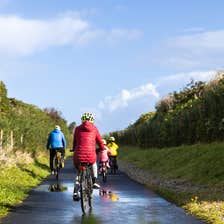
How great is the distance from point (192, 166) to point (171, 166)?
3.46 meters

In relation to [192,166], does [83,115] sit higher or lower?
higher

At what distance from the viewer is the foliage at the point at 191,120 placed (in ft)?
89.1

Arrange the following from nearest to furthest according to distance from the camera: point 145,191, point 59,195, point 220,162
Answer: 1. point 59,195
2. point 145,191
3. point 220,162

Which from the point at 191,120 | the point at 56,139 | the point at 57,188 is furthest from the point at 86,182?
the point at 191,120

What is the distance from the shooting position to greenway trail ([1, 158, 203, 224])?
35.7ft

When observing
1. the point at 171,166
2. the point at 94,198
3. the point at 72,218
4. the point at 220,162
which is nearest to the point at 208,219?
the point at 72,218

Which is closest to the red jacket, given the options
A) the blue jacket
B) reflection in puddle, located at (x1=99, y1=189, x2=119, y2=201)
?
reflection in puddle, located at (x1=99, y1=189, x2=119, y2=201)

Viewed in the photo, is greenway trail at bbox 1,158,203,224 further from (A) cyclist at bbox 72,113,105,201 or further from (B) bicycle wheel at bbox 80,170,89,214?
(A) cyclist at bbox 72,113,105,201

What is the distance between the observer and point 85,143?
12891 mm

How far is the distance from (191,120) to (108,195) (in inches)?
669

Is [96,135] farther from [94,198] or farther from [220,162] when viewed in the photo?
[220,162]

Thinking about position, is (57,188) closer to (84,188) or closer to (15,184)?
(15,184)

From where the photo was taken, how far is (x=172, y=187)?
19.1 meters

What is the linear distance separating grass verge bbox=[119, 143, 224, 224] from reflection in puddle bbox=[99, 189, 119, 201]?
1.43m
